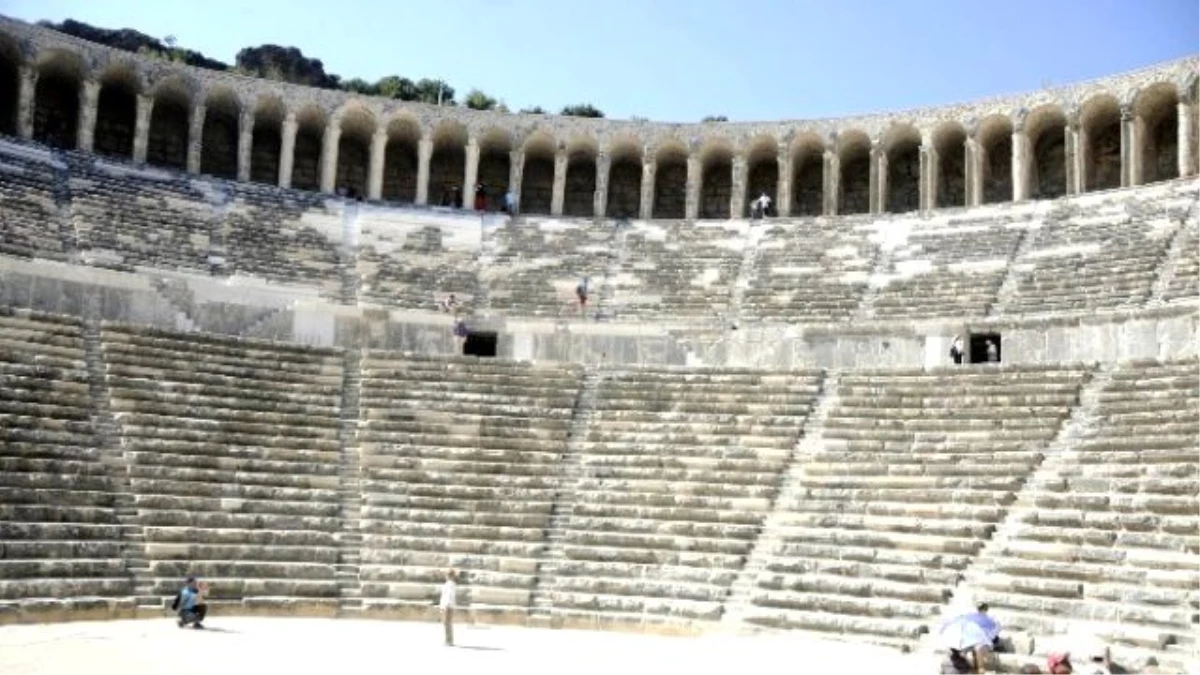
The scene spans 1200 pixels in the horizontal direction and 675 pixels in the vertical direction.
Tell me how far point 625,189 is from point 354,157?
8.34 metres

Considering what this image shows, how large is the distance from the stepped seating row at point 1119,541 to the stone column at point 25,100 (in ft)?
85.7

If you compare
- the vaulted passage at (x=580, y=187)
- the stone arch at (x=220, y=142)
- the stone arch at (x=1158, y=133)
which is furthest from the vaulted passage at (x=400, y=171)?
the stone arch at (x=1158, y=133)

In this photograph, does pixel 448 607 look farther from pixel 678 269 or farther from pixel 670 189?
pixel 670 189

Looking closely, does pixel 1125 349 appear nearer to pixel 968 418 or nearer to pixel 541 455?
pixel 968 418

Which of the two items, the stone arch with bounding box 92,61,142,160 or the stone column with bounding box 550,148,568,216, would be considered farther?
the stone column with bounding box 550,148,568,216

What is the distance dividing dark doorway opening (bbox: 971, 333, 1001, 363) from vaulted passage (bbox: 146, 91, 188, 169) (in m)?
22.7

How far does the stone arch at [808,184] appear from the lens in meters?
34.8

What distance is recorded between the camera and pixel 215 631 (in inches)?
536

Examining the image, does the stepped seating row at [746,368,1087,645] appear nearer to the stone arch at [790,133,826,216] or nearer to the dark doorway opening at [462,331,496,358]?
the dark doorway opening at [462,331,496,358]

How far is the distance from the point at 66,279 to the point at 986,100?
2321 cm

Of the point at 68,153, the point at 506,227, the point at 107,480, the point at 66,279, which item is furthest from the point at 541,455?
the point at 68,153

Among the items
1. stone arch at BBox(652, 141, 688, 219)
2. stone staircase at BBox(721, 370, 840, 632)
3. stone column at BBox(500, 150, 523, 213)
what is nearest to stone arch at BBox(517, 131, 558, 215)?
stone column at BBox(500, 150, 523, 213)

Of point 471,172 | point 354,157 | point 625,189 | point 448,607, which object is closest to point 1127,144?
point 625,189

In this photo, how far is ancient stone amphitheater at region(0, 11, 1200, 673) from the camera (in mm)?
15258
